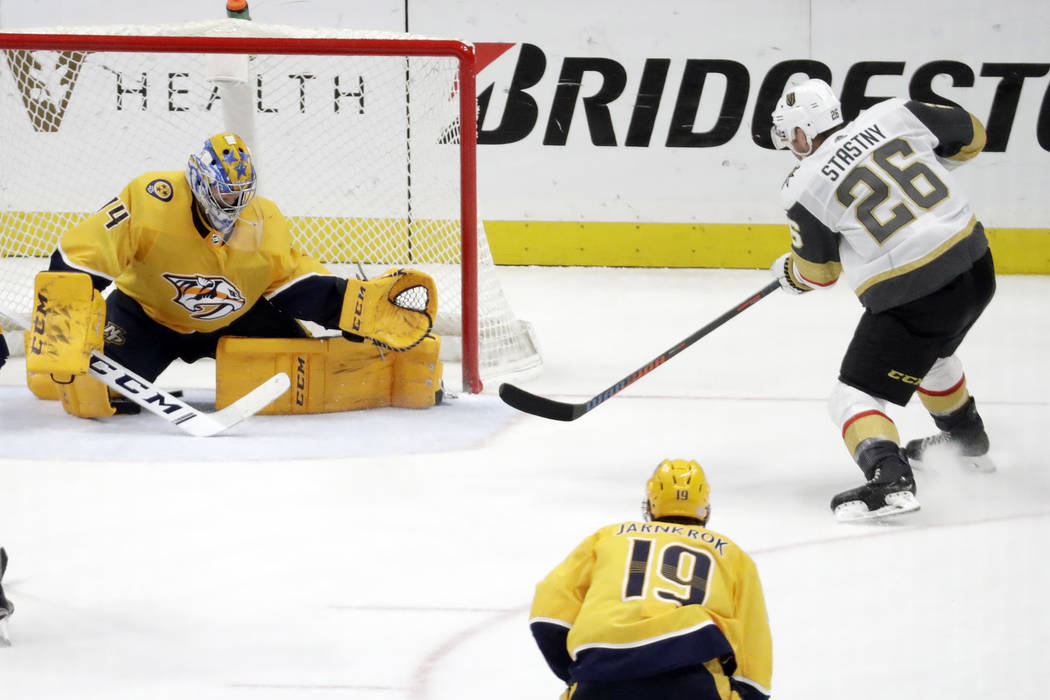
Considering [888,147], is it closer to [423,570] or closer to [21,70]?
[423,570]

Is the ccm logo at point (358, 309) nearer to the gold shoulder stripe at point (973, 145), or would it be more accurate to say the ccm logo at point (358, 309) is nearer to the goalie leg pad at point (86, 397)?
the goalie leg pad at point (86, 397)

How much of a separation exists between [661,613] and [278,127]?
4.39m

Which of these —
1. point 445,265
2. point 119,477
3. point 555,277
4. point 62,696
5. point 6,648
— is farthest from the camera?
point 555,277

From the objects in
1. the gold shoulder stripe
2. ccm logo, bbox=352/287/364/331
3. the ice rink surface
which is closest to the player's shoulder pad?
the gold shoulder stripe

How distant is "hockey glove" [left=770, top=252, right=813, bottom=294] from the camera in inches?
145

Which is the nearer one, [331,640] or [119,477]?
[331,640]

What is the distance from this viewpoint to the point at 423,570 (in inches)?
115

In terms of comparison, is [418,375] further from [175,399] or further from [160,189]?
[160,189]

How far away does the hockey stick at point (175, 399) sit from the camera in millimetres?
4055

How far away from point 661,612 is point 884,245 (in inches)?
70.2

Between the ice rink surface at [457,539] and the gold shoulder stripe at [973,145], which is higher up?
the gold shoulder stripe at [973,145]

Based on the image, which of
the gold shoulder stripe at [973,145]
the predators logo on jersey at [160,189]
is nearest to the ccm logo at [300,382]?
the predators logo on jersey at [160,189]

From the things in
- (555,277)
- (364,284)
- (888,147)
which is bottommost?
(555,277)

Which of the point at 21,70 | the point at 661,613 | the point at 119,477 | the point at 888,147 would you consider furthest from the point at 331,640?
the point at 21,70
